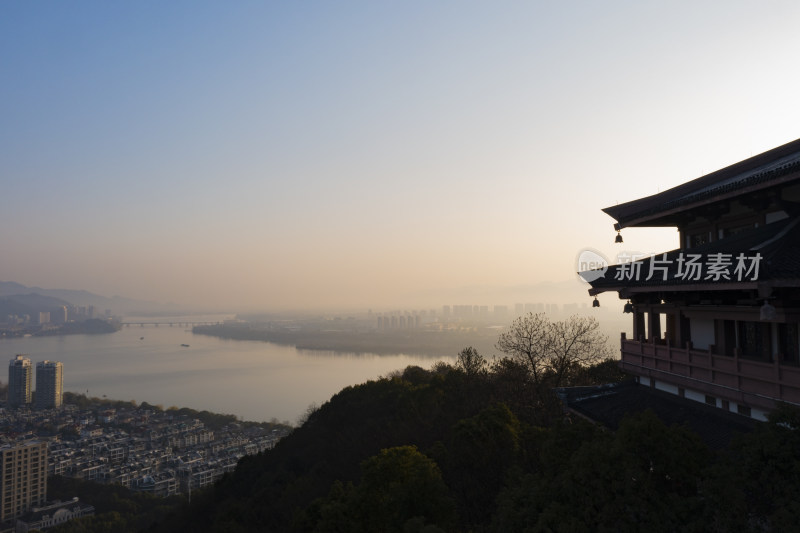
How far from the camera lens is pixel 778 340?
201 inches

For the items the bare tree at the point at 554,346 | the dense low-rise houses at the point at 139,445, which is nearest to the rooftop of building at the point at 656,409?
the bare tree at the point at 554,346

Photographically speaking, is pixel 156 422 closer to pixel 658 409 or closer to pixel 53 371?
pixel 53 371

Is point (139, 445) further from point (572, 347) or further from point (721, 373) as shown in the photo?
point (721, 373)

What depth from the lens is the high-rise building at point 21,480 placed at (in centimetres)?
3297

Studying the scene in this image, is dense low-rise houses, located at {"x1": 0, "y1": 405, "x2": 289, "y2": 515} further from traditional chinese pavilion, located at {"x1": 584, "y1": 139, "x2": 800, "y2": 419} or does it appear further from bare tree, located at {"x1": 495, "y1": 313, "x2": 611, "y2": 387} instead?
traditional chinese pavilion, located at {"x1": 584, "y1": 139, "x2": 800, "y2": 419}

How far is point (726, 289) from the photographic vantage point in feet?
15.5

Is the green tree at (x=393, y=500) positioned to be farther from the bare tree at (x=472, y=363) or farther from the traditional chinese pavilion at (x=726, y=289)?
the bare tree at (x=472, y=363)

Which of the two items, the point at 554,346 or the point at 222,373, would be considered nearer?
the point at 554,346

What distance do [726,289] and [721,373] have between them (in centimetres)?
131

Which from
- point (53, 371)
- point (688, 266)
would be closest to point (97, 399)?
point (53, 371)

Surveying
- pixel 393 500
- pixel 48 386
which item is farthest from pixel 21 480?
pixel 393 500

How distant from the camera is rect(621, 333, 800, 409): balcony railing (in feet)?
14.8

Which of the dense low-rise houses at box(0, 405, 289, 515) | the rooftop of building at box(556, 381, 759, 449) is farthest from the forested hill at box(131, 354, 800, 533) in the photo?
the dense low-rise houses at box(0, 405, 289, 515)

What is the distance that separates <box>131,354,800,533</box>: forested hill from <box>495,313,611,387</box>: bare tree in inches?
19.5
